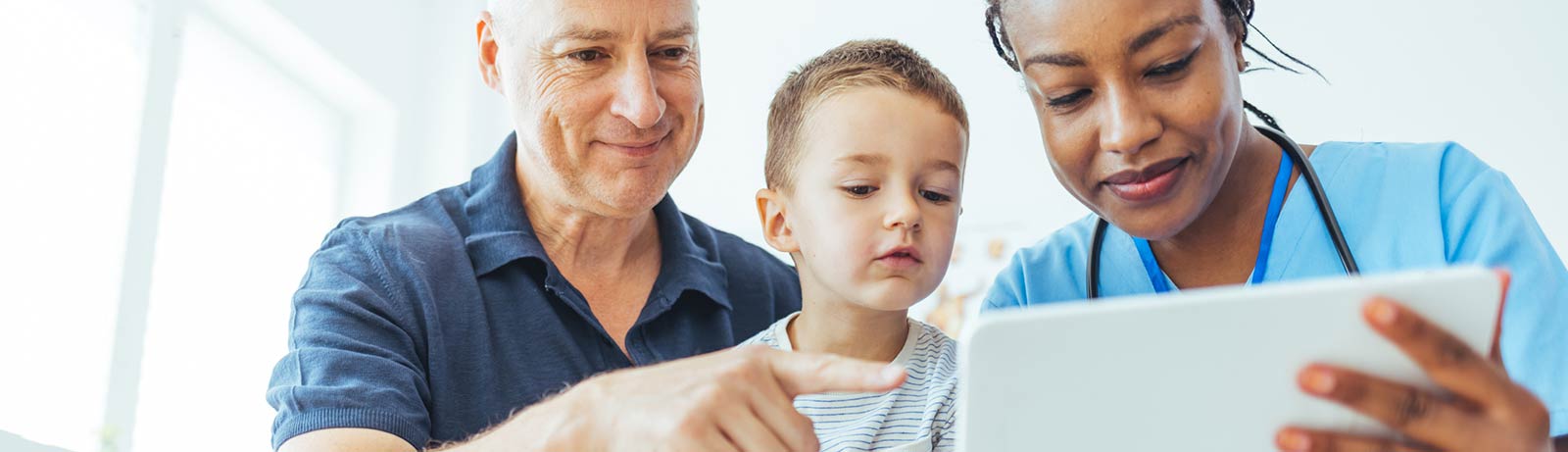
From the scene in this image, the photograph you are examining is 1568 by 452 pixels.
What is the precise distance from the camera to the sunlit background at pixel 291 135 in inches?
111

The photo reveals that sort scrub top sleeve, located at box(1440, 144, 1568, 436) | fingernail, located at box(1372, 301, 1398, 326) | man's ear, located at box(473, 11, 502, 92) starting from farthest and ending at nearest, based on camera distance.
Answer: man's ear, located at box(473, 11, 502, 92)
scrub top sleeve, located at box(1440, 144, 1568, 436)
fingernail, located at box(1372, 301, 1398, 326)

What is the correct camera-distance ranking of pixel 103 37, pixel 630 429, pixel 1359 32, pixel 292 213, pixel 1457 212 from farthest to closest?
1. pixel 292 213
2. pixel 1359 32
3. pixel 103 37
4. pixel 1457 212
5. pixel 630 429

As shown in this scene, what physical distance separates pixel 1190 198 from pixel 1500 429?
23.1 inches

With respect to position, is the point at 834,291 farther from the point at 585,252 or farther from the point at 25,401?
the point at 25,401

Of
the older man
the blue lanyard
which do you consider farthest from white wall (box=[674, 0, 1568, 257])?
the blue lanyard

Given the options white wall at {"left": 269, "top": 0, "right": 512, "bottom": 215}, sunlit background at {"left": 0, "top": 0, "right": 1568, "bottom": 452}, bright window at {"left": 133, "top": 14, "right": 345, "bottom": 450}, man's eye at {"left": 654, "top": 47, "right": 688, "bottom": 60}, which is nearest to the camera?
man's eye at {"left": 654, "top": 47, "right": 688, "bottom": 60}

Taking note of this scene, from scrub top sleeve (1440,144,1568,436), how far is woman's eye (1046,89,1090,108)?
404mm

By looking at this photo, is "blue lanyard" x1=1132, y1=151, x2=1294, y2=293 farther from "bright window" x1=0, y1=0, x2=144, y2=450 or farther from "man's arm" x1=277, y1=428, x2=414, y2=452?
"bright window" x1=0, y1=0, x2=144, y2=450

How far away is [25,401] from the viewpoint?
269 centimetres

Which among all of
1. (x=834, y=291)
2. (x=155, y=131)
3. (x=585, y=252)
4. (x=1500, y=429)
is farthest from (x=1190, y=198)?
(x=155, y=131)

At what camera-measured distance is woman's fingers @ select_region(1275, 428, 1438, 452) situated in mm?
830

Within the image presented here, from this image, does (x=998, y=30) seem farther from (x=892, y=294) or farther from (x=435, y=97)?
(x=435, y=97)

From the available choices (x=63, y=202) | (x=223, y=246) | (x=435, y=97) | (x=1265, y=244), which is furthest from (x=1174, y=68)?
(x=435, y=97)

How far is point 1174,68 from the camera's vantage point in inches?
54.5
